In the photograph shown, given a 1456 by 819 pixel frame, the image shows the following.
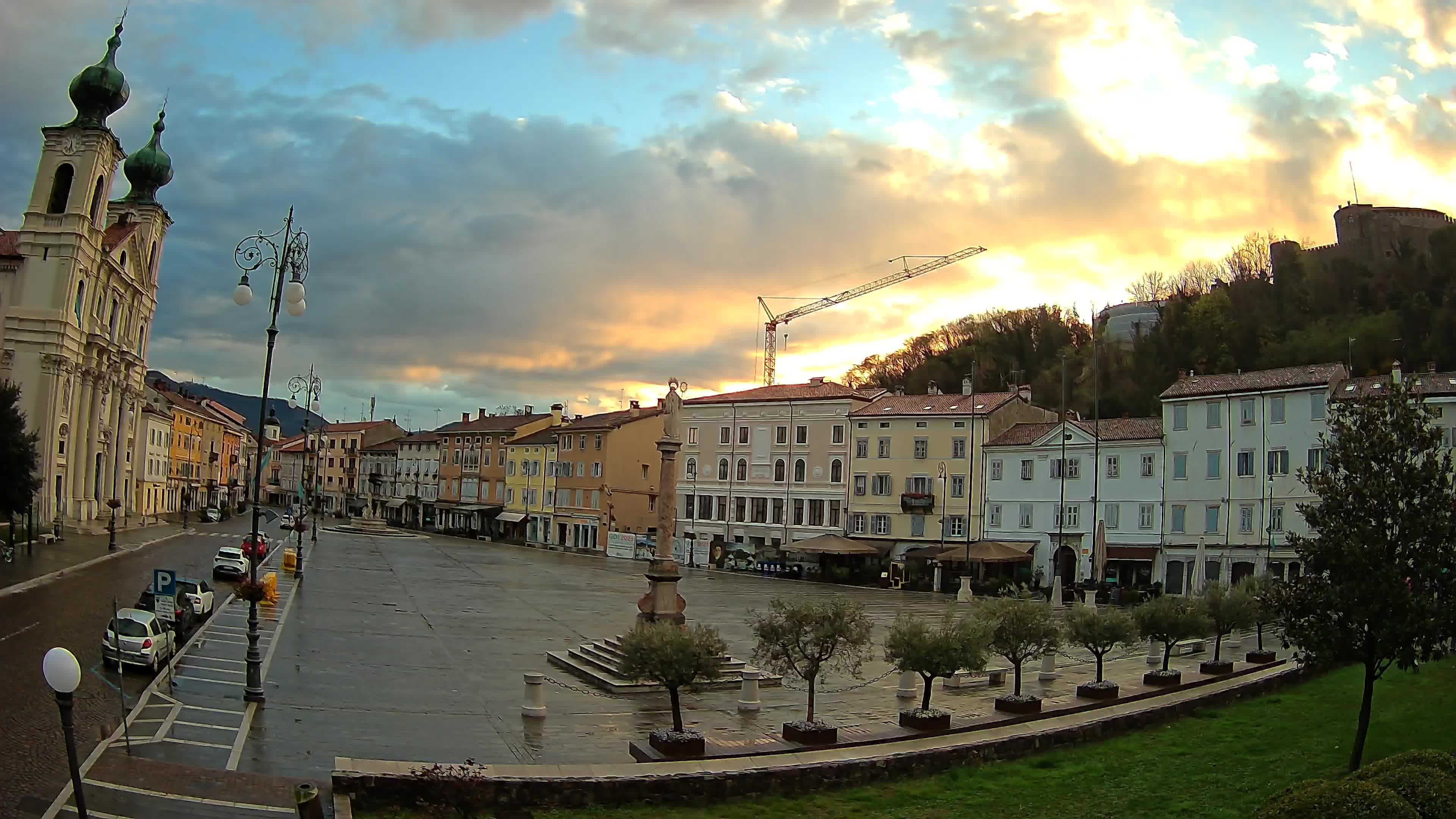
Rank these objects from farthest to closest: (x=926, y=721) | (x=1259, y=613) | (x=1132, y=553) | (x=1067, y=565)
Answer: (x=1067, y=565) → (x=1132, y=553) → (x=1259, y=613) → (x=926, y=721)

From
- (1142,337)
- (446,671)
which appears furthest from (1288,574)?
(1142,337)

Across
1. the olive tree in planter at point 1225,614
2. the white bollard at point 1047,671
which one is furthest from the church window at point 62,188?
the olive tree in planter at point 1225,614

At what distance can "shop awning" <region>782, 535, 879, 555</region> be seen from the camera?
63.3 meters

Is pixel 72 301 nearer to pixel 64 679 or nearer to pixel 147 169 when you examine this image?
pixel 147 169

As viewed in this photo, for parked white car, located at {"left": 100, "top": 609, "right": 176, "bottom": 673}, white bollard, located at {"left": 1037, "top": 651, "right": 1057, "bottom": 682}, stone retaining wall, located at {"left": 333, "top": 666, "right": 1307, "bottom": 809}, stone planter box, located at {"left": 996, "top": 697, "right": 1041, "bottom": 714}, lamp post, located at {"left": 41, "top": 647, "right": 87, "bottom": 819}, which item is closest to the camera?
lamp post, located at {"left": 41, "top": 647, "right": 87, "bottom": 819}

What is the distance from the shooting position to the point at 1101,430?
59.3 metres

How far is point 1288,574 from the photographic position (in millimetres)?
40000

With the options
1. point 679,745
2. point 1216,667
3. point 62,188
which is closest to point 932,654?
point 679,745

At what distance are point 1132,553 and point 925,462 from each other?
14.7 meters

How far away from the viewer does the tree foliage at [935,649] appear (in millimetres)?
19031

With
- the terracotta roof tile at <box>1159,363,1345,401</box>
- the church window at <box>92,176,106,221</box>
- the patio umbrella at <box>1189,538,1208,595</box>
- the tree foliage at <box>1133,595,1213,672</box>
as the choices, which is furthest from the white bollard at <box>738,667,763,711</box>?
the church window at <box>92,176,106,221</box>

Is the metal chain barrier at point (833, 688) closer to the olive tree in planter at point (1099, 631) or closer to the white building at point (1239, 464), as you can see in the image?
the olive tree in planter at point (1099, 631)

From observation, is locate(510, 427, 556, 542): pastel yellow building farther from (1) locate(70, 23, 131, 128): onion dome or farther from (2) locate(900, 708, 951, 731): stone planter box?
(2) locate(900, 708, 951, 731): stone planter box

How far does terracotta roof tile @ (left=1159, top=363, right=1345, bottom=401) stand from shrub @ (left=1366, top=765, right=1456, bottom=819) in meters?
43.9
